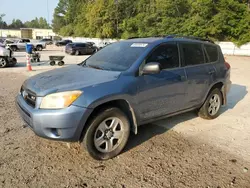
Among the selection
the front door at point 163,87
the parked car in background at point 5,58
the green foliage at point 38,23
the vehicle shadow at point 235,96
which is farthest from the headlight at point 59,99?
the green foliage at point 38,23

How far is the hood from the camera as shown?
115 inches

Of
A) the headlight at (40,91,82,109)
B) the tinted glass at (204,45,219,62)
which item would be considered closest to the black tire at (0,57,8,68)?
the headlight at (40,91,82,109)

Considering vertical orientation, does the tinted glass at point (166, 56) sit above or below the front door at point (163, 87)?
above

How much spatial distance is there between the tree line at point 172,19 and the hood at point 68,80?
88.9 ft

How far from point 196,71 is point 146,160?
2.01 meters

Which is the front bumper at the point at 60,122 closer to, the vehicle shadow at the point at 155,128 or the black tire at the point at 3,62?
the vehicle shadow at the point at 155,128

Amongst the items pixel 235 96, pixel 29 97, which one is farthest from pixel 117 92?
pixel 235 96

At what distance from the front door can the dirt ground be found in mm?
546

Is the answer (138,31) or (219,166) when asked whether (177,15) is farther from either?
(219,166)

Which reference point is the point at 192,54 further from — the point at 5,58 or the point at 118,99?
the point at 5,58

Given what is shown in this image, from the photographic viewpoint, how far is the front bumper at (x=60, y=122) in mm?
2764

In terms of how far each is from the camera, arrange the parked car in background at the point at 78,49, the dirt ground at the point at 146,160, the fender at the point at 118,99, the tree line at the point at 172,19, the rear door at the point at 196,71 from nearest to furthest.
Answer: the dirt ground at the point at 146,160 → the fender at the point at 118,99 → the rear door at the point at 196,71 → the parked car in background at the point at 78,49 → the tree line at the point at 172,19

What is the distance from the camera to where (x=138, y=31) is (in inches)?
1614

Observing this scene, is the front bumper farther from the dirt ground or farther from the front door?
the front door
